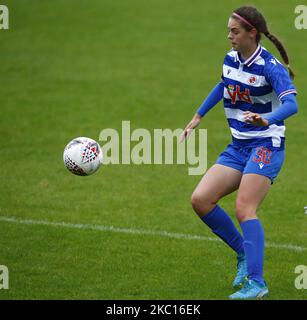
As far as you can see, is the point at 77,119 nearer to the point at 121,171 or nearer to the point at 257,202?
the point at 121,171

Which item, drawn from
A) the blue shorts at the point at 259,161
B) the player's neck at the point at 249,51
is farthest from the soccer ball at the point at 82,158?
the player's neck at the point at 249,51

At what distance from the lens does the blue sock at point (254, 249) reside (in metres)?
7.02

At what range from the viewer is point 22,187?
10.8 m

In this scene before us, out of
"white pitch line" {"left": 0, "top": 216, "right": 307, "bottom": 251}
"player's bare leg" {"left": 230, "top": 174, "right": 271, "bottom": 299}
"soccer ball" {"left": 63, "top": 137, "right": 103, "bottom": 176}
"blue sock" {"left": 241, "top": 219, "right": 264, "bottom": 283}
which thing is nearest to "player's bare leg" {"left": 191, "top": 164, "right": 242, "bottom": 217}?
"player's bare leg" {"left": 230, "top": 174, "right": 271, "bottom": 299}

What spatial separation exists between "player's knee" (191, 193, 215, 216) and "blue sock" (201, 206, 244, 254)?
5 cm

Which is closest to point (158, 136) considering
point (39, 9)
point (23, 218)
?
point (23, 218)

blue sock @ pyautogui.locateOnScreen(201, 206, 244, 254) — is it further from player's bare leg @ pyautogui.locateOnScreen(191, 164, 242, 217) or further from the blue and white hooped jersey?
the blue and white hooped jersey

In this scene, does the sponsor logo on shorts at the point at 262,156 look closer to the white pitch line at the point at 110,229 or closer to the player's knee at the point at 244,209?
the player's knee at the point at 244,209

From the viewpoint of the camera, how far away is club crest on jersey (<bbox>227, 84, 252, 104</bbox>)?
23.7 feet

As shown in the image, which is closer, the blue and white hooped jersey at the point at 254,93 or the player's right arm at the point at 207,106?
the blue and white hooped jersey at the point at 254,93

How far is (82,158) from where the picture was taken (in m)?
7.82

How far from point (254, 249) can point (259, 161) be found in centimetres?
73

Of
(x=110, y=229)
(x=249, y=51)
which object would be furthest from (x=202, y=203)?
(x=110, y=229)

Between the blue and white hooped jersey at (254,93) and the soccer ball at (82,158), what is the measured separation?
1362 mm
